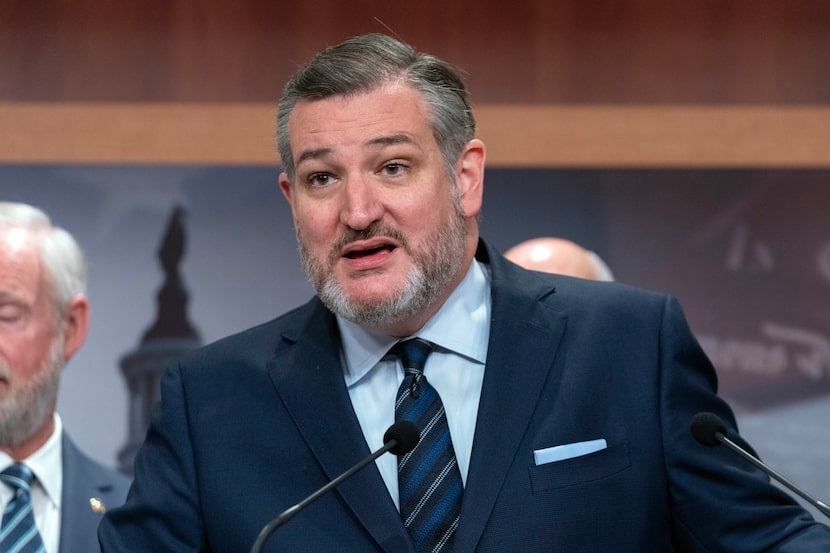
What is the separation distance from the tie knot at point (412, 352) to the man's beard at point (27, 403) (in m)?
1.09

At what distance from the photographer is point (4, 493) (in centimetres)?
261

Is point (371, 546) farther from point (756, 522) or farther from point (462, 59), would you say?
point (462, 59)

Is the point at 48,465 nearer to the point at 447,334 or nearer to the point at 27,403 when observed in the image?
the point at 27,403

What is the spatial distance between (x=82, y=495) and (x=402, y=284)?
3.82 ft

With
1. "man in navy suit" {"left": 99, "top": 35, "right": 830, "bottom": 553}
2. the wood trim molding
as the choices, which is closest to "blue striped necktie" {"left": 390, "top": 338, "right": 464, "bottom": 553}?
"man in navy suit" {"left": 99, "top": 35, "right": 830, "bottom": 553}

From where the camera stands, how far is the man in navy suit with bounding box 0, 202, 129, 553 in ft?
8.60

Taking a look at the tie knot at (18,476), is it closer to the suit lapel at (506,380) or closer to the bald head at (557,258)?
the suit lapel at (506,380)

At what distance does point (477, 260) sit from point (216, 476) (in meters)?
0.60

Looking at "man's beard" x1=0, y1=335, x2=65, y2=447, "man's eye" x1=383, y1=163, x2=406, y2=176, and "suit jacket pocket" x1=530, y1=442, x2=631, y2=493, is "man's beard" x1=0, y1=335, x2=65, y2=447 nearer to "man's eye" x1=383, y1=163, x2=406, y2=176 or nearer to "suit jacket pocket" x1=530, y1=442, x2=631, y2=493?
"man's eye" x1=383, y1=163, x2=406, y2=176

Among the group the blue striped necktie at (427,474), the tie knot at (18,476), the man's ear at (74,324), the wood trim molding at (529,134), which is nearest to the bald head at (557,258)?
the wood trim molding at (529,134)

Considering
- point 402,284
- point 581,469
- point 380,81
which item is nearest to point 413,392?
point 402,284

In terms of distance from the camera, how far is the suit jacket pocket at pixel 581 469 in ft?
5.89

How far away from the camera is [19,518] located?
8.41 feet

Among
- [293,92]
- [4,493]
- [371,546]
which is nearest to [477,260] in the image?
[293,92]
